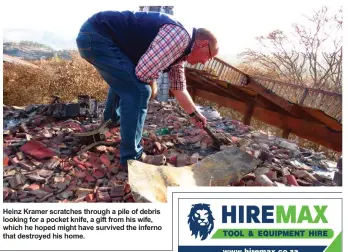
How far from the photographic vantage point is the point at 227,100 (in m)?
5.62

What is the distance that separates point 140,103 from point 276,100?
2722 mm

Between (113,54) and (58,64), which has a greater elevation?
(113,54)

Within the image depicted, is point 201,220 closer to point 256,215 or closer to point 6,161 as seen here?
point 256,215

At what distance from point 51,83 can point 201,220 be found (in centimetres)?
632

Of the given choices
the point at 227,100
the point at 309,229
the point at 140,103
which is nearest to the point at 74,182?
the point at 140,103

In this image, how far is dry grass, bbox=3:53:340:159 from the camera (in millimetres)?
6906

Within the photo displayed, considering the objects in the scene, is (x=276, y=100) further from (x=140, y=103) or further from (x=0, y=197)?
(x=0, y=197)

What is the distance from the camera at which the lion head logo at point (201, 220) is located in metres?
1.99

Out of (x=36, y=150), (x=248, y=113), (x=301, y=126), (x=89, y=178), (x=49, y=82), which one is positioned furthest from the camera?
(x=49, y=82)

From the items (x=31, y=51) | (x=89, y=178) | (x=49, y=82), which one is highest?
(x=31, y=51)

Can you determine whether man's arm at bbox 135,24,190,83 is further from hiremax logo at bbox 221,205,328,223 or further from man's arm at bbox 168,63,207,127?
hiremax logo at bbox 221,205,328,223

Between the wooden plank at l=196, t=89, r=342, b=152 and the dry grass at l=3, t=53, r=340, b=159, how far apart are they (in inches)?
109
